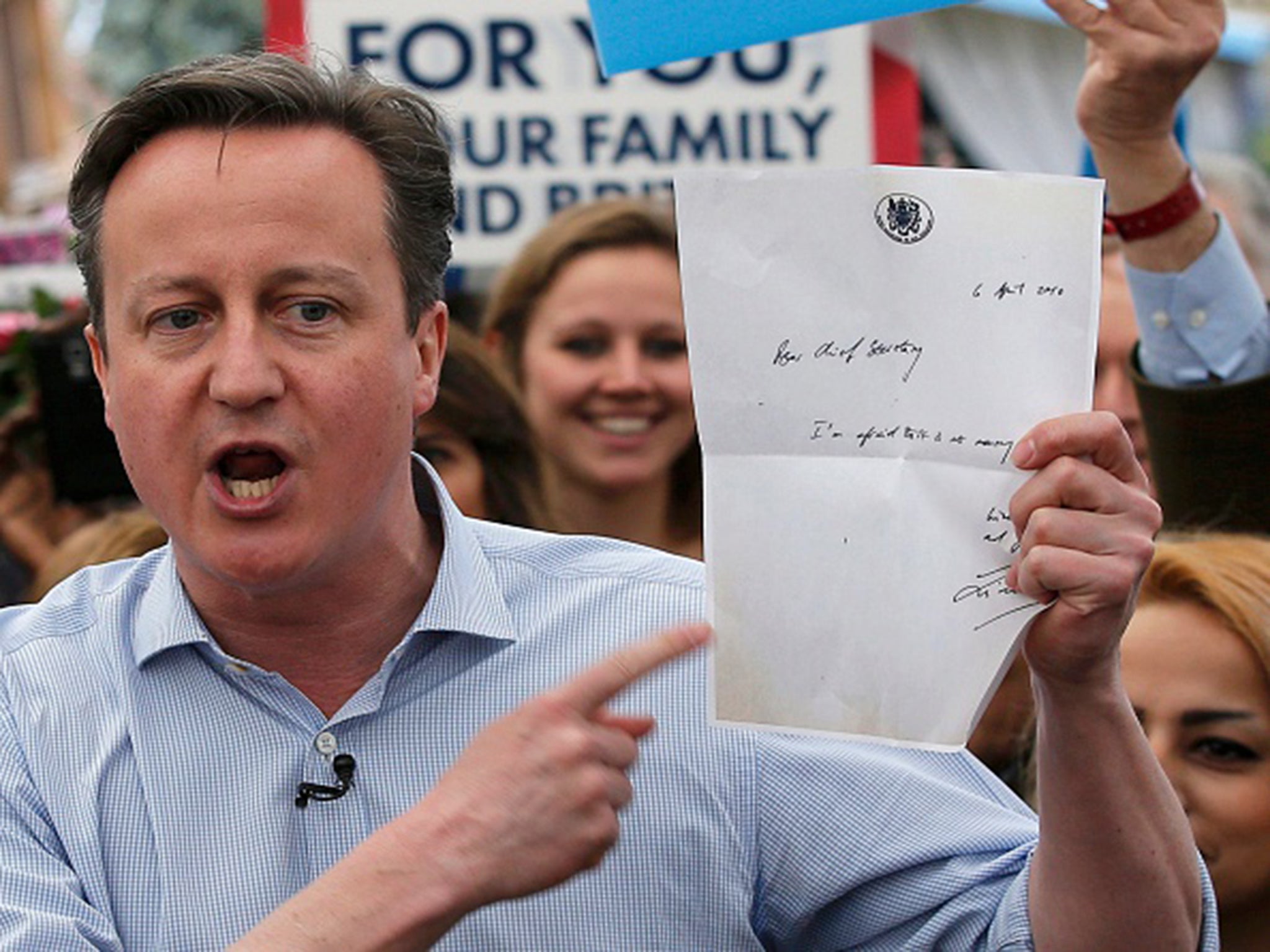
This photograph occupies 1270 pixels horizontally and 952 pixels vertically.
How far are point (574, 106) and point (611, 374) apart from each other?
84cm

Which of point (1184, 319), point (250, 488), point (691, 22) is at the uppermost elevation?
point (691, 22)

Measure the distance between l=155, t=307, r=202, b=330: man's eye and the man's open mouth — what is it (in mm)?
143

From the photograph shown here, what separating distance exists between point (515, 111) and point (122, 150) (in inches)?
113

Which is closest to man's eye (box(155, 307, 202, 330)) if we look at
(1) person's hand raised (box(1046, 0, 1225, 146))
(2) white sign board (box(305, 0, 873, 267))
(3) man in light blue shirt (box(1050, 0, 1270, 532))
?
(1) person's hand raised (box(1046, 0, 1225, 146))

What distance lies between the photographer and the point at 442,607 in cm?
232

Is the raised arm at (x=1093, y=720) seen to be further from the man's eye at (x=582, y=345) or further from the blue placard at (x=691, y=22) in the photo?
the man's eye at (x=582, y=345)

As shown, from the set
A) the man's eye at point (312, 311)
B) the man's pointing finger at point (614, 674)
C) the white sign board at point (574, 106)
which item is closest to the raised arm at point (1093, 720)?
the man's pointing finger at point (614, 674)

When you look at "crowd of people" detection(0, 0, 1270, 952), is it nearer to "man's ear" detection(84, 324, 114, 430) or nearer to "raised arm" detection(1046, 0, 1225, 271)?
"man's ear" detection(84, 324, 114, 430)

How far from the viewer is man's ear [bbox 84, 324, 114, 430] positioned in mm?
2316

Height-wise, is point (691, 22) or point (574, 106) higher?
point (691, 22)

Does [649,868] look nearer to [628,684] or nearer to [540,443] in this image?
[628,684]

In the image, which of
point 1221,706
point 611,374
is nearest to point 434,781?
point 1221,706

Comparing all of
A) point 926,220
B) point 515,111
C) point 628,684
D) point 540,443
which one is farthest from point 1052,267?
point 515,111
